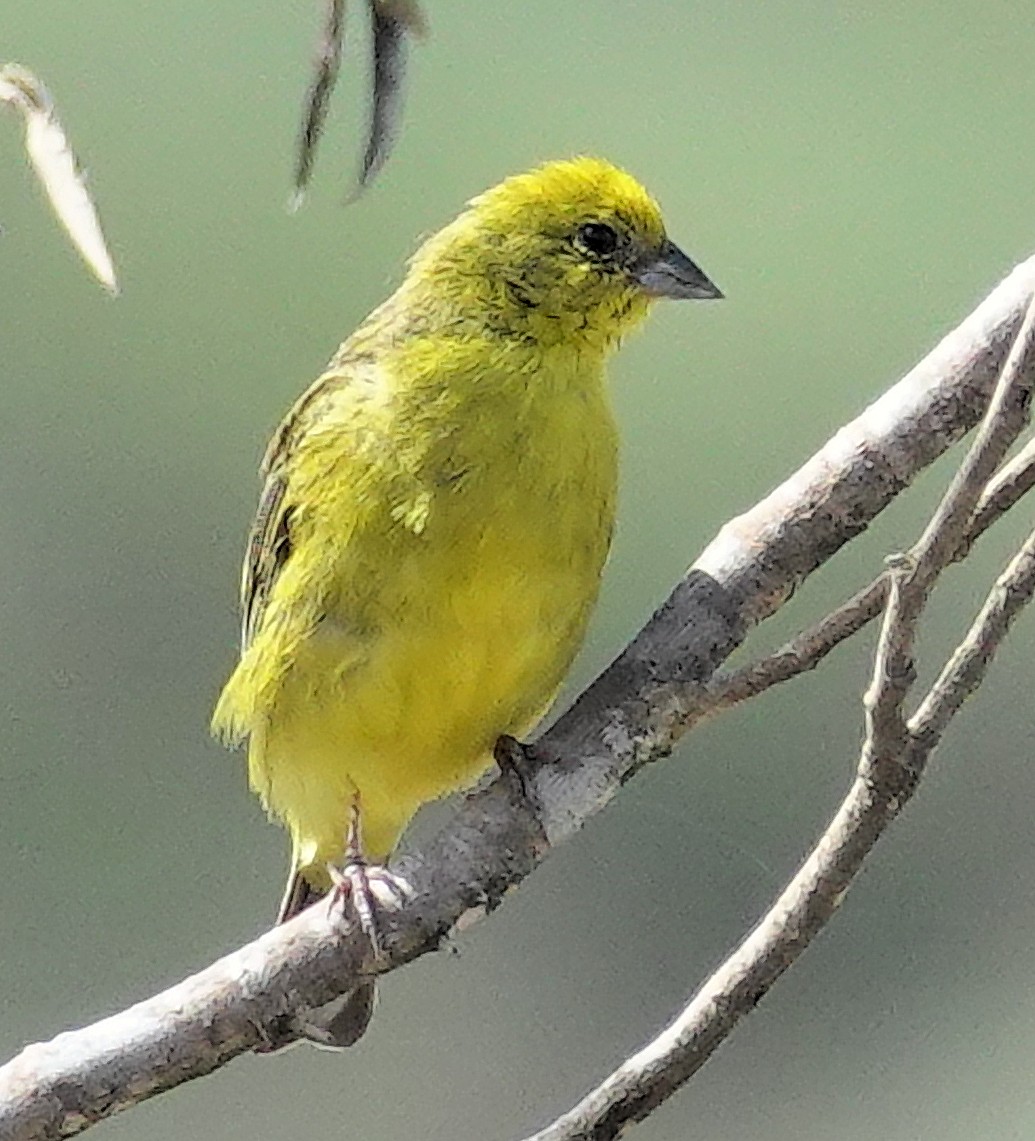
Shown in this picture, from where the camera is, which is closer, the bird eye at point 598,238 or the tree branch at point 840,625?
the tree branch at point 840,625

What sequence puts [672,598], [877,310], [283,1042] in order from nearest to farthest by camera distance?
[283,1042]
[672,598]
[877,310]

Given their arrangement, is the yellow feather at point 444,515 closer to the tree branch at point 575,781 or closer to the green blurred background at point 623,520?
the tree branch at point 575,781

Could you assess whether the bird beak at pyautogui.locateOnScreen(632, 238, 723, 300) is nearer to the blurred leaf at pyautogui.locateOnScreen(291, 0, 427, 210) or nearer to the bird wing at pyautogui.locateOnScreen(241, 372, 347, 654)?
the bird wing at pyautogui.locateOnScreen(241, 372, 347, 654)

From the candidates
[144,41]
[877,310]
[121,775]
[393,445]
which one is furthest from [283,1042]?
[144,41]

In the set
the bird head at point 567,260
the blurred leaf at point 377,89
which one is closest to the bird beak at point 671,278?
the bird head at point 567,260

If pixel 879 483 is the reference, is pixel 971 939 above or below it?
below

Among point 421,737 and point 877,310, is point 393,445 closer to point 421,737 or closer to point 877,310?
point 421,737

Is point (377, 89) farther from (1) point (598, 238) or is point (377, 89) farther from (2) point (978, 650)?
(1) point (598, 238)

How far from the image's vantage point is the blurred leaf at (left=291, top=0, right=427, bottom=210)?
0.79 meters

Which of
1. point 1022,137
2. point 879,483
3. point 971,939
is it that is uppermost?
point 1022,137

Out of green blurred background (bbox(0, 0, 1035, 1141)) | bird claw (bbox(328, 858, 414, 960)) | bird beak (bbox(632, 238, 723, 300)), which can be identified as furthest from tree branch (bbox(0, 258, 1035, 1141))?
green blurred background (bbox(0, 0, 1035, 1141))

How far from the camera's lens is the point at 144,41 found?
2.04m

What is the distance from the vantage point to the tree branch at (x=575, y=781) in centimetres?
110

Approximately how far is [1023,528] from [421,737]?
899 mm
